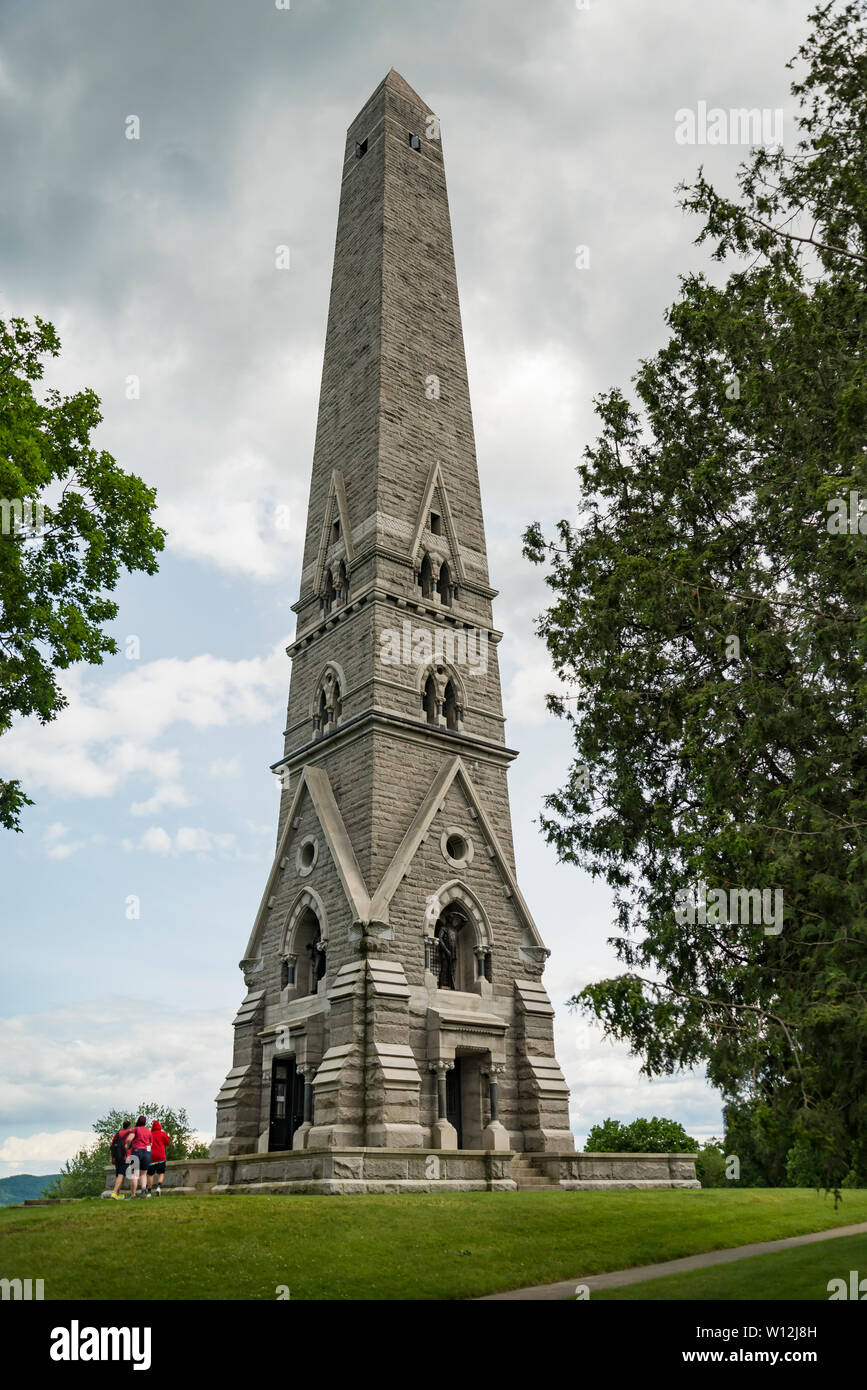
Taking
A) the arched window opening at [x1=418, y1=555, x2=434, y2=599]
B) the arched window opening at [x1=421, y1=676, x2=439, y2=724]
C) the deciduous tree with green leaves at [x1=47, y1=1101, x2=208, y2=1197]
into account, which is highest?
the arched window opening at [x1=418, y1=555, x2=434, y2=599]

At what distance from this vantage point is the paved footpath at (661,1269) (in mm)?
11733

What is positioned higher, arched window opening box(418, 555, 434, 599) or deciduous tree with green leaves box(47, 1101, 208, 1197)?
arched window opening box(418, 555, 434, 599)

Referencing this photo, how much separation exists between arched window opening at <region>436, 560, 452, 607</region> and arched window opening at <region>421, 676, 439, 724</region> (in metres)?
2.91

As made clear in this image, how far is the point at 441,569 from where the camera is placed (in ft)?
101

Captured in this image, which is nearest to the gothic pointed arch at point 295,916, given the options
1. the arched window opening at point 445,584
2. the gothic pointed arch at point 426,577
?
the gothic pointed arch at point 426,577

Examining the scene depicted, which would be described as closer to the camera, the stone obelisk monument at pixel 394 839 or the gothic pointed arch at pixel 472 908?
the stone obelisk monument at pixel 394 839

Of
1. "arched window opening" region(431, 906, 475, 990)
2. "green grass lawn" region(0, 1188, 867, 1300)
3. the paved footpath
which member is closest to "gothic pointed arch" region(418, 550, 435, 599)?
"arched window opening" region(431, 906, 475, 990)

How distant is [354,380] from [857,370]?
74.8ft

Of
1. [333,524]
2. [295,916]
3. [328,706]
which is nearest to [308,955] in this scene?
[295,916]

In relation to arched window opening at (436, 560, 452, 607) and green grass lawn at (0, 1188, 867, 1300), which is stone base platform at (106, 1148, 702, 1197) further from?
arched window opening at (436, 560, 452, 607)

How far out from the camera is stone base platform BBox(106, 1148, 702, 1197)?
1864 centimetres

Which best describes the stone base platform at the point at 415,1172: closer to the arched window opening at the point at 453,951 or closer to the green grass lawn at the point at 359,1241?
the green grass lawn at the point at 359,1241

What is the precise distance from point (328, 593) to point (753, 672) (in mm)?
18688

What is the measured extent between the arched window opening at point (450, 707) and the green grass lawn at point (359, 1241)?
13283mm
